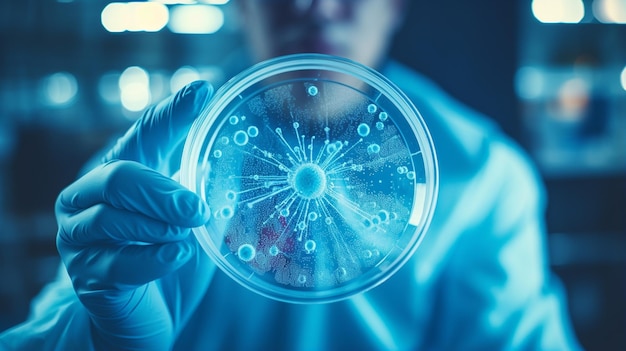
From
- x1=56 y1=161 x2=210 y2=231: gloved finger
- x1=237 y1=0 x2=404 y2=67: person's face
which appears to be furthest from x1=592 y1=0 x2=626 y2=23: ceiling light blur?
x1=56 y1=161 x2=210 y2=231: gloved finger

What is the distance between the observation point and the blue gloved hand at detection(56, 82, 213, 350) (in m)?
0.65

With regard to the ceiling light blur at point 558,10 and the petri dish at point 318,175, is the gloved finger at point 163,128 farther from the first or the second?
the ceiling light blur at point 558,10

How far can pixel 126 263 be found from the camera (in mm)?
677

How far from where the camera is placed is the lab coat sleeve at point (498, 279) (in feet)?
3.81

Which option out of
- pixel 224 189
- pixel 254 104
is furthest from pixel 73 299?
pixel 254 104

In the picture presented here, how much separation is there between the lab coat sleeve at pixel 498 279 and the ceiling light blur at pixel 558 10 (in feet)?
4.88

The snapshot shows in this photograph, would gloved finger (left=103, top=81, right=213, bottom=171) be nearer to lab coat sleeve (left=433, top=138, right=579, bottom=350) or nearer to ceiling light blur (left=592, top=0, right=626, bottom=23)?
lab coat sleeve (left=433, top=138, right=579, bottom=350)

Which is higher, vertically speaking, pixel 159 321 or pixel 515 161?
pixel 515 161

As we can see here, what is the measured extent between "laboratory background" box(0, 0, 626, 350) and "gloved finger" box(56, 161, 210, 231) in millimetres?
286

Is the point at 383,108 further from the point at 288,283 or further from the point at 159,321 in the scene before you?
the point at 159,321

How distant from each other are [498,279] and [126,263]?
0.97 meters

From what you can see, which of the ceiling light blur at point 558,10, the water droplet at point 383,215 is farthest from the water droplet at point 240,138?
the ceiling light blur at point 558,10

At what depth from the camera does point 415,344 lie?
116cm

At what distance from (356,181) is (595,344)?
213 cm
